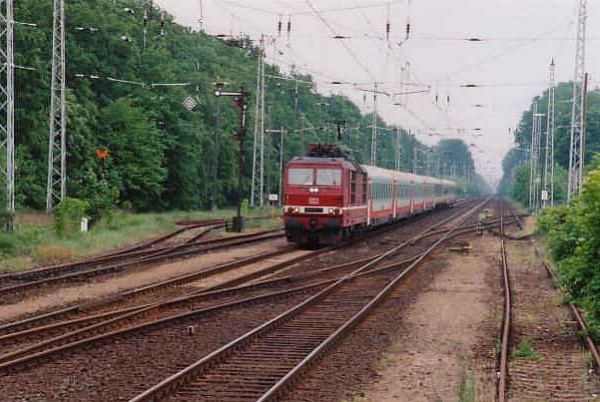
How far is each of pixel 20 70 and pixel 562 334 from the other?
35.2 metres

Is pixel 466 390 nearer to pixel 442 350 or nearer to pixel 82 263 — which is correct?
pixel 442 350

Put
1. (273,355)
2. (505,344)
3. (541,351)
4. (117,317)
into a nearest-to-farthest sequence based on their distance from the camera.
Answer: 1. (273,355)
2. (505,344)
3. (541,351)
4. (117,317)

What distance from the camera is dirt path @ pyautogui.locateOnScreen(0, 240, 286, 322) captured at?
51.1 feet

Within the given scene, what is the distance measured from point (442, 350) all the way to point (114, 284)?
8911 millimetres

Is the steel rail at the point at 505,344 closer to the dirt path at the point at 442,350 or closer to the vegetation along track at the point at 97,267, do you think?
the dirt path at the point at 442,350

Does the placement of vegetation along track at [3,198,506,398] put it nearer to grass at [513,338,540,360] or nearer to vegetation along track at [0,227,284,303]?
vegetation along track at [0,227,284,303]

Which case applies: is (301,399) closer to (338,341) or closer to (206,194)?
(338,341)

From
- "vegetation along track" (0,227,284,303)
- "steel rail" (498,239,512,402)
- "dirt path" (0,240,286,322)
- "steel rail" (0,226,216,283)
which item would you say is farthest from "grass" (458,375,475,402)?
"steel rail" (0,226,216,283)

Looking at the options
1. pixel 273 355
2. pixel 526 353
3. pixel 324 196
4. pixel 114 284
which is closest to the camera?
pixel 273 355

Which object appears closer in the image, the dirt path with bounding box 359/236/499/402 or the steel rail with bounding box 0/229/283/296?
the dirt path with bounding box 359/236/499/402

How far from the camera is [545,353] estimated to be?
12.6 m

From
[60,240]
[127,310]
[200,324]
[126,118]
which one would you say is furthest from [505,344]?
[126,118]

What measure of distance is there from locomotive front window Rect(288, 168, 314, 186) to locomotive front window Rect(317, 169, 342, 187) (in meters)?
0.33

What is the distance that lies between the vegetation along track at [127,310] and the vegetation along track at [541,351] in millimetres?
4693
